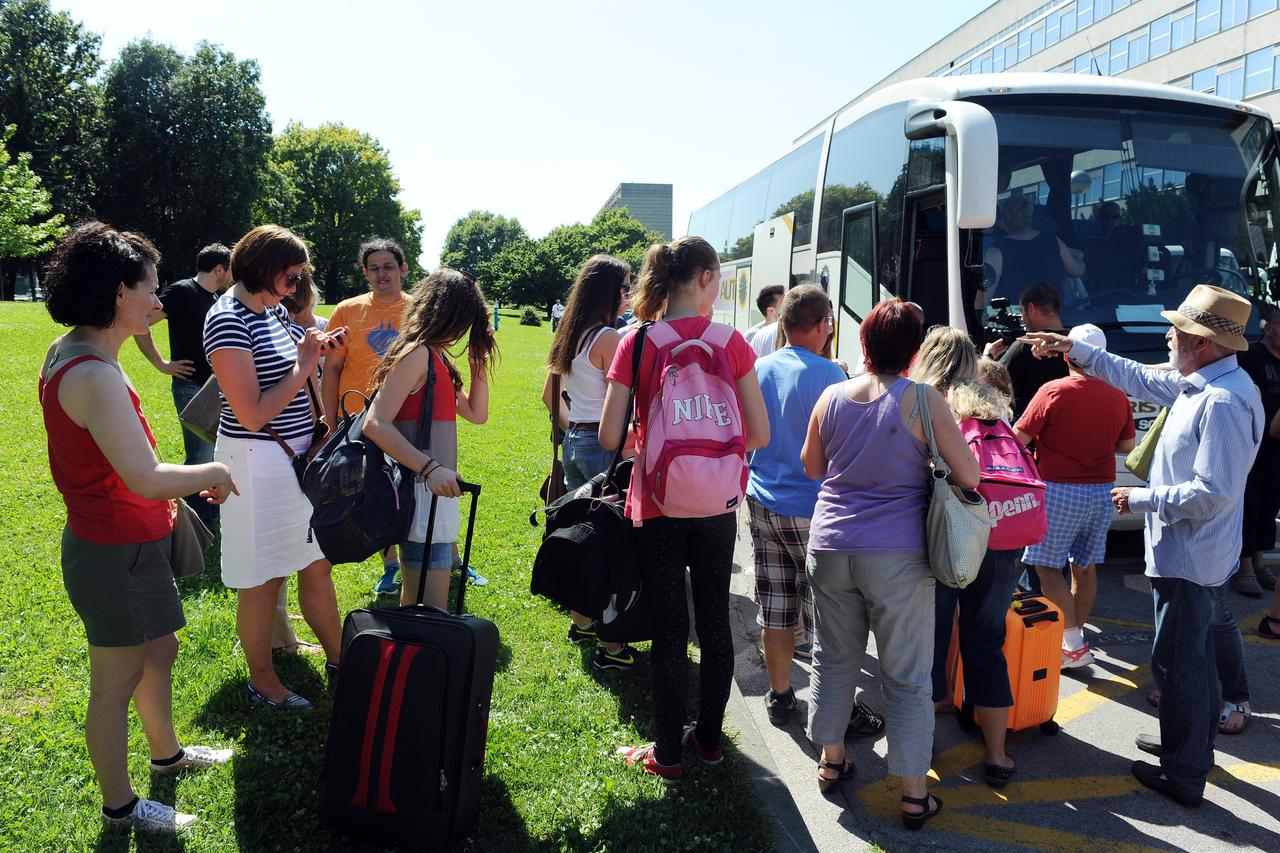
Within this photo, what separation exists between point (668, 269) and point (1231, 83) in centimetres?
4503

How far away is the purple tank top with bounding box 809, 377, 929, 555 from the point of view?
10.3ft

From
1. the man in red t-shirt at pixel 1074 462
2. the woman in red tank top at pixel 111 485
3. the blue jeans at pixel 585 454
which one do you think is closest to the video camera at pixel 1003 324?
the man in red t-shirt at pixel 1074 462

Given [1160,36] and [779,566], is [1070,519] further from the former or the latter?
[1160,36]

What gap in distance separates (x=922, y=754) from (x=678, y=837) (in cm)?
97

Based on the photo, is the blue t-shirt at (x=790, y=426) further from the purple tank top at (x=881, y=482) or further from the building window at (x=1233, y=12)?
the building window at (x=1233, y=12)

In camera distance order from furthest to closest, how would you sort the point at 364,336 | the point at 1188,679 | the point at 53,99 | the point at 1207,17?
the point at 53,99
the point at 1207,17
the point at 364,336
the point at 1188,679

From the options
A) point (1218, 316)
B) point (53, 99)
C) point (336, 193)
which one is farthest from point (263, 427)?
point (336, 193)

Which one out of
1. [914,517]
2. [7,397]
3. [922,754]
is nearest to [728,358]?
[914,517]

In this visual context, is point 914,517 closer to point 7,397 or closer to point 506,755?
point 506,755

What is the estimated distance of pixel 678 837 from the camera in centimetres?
309

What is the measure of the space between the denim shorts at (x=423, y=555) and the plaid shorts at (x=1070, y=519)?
313 centimetres

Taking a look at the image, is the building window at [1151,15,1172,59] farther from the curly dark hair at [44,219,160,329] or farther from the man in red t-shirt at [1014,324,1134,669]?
Result: the curly dark hair at [44,219,160,329]

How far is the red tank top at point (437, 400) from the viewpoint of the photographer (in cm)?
351

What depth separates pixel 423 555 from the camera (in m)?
3.62
